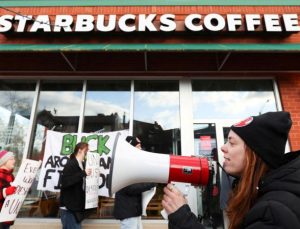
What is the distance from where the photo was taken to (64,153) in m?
5.13

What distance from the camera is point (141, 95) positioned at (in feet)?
19.4

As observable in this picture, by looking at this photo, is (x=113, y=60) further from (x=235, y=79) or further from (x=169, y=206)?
(x=169, y=206)

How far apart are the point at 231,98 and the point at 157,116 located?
1.74 metres

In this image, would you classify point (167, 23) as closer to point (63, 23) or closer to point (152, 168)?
point (63, 23)

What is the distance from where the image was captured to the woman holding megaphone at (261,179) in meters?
1.00

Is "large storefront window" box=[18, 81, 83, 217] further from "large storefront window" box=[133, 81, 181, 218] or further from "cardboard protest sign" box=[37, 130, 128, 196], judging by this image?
"large storefront window" box=[133, 81, 181, 218]

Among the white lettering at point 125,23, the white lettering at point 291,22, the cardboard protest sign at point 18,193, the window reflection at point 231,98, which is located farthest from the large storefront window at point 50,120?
the white lettering at point 291,22

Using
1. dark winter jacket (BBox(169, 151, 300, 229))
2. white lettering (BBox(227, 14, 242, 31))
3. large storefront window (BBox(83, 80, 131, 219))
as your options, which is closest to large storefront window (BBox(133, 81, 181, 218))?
large storefront window (BBox(83, 80, 131, 219))

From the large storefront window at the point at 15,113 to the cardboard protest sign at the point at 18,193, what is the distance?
4.28ft

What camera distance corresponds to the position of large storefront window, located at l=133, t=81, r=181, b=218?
545 cm

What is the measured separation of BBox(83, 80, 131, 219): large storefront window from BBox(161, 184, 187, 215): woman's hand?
4.10 meters

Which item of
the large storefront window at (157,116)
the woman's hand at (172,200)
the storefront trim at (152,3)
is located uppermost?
the storefront trim at (152,3)

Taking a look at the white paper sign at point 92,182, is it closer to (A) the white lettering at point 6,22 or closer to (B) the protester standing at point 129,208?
(B) the protester standing at point 129,208

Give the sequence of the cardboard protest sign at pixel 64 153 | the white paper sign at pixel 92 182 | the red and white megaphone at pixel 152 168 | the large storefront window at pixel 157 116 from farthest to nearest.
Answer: the large storefront window at pixel 157 116, the cardboard protest sign at pixel 64 153, the white paper sign at pixel 92 182, the red and white megaphone at pixel 152 168
